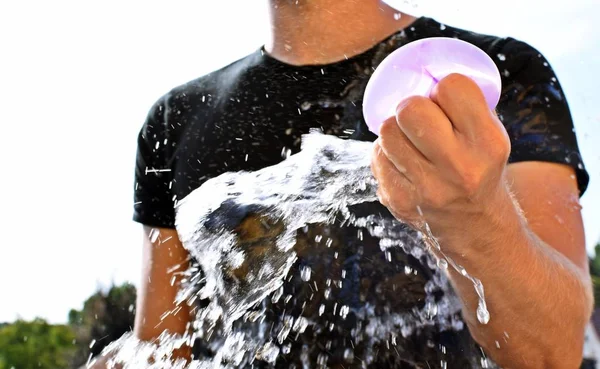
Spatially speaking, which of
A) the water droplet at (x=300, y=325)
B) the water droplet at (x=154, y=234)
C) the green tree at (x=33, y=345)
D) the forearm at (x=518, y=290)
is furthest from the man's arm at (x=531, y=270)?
the green tree at (x=33, y=345)

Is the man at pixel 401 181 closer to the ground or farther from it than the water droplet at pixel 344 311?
farther from it

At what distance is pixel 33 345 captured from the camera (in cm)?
221

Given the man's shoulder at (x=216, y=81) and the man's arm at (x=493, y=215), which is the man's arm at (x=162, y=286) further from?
the man's arm at (x=493, y=215)

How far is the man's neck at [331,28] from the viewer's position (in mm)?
1001

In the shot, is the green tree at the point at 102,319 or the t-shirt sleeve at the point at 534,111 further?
the green tree at the point at 102,319

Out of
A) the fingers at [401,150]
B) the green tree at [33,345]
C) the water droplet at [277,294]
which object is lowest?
the green tree at [33,345]

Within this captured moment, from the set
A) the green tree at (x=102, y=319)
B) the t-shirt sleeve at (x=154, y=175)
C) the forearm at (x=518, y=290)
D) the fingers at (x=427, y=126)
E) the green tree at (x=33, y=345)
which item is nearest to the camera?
the fingers at (x=427, y=126)

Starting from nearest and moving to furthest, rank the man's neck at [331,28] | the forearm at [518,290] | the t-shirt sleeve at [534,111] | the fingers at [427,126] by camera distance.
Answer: the fingers at [427,126] → the forearm at [518,290] → the t-shirt sleeve at [534,111] → the man's neck at [331,28]

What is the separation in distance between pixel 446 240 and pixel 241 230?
0.42 metres

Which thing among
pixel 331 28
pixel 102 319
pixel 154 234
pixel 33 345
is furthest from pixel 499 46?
pixel 33 345

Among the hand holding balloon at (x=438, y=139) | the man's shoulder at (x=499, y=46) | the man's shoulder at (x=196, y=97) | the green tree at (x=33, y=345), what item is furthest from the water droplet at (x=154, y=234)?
the green tree at (x=33, y=345)

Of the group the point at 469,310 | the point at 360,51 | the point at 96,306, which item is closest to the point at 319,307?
the point at 469,310

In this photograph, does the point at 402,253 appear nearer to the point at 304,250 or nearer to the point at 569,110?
the point at 304,250

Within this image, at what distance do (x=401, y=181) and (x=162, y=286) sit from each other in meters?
0.69
